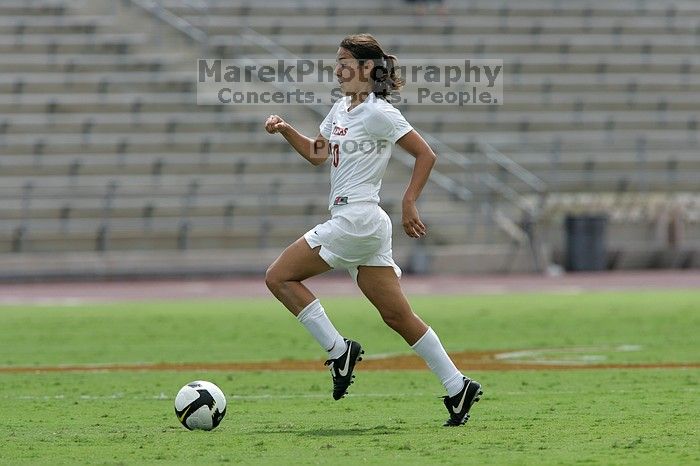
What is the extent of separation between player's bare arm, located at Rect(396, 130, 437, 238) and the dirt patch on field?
13.7ft

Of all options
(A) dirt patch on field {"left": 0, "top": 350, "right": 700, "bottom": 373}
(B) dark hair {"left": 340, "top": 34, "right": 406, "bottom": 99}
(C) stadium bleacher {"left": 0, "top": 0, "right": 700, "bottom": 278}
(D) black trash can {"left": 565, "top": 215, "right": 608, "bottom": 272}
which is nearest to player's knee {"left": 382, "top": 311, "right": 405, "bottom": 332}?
(B) dark hair {"left": 340, "top": 34, "right": 406, "bottom": 99}

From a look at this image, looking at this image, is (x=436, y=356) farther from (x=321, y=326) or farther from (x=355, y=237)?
(x=355, y=237)

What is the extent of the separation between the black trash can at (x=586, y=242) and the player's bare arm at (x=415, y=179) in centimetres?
1947

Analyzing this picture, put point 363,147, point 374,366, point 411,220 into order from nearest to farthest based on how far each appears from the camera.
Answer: point 411,220, point 363,147, point 374,366

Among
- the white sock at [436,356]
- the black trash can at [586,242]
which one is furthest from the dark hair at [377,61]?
the black trash can at [586,242]

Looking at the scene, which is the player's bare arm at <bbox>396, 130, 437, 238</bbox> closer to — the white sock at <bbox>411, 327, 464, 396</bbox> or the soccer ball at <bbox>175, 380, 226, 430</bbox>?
the white sock at <bbox>411, 327, 464, 396</bbox>

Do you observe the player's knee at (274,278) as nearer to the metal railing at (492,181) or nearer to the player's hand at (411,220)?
the player's hand at (411,220)

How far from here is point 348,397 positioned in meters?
9.66

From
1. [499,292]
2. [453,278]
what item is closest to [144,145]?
[453,278]

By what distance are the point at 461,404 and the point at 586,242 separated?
19.8 m

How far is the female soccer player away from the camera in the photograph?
7949 millimetres

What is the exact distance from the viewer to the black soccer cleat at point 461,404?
7898 mm

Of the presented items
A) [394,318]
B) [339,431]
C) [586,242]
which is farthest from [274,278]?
[586,242]

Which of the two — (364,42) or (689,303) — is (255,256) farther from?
(364,42)
